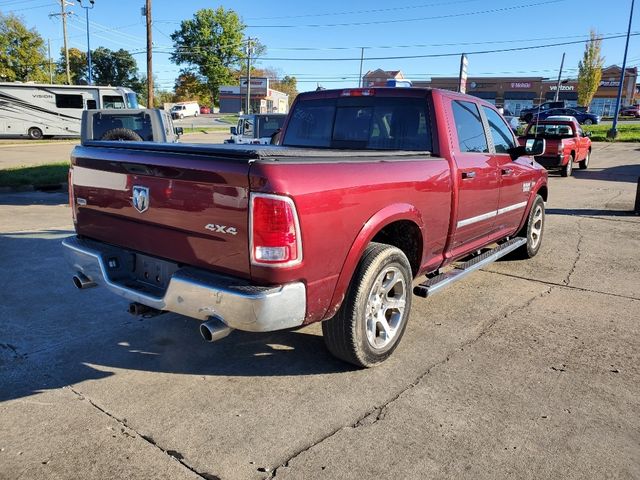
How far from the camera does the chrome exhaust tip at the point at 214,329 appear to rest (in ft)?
9.34

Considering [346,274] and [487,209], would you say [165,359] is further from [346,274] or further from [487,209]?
[487,209]

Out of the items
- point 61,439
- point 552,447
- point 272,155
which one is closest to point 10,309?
point 61,439

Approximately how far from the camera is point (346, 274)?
3182 millimetres

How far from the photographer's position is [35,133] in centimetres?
3100

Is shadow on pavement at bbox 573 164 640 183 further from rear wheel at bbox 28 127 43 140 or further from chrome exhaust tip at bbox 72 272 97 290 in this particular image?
rear wheel at bbox 28 127 43 140

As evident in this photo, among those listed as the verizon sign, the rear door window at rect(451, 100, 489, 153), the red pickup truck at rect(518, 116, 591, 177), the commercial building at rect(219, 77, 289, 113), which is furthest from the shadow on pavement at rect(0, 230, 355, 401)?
the verizon sign

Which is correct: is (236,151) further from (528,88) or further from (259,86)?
(528,88)

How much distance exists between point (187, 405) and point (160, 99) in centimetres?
10690

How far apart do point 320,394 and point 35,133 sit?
33.5 meters

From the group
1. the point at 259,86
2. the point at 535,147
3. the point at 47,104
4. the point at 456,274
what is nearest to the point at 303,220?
the point at 456,274

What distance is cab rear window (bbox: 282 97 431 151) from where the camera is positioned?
4.41m

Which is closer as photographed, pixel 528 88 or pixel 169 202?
pixel 169 202

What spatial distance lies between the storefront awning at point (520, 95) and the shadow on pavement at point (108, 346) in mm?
90383

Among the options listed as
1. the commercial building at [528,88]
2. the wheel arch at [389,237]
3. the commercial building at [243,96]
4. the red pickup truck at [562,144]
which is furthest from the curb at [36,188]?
the commercial building at [243,96]
